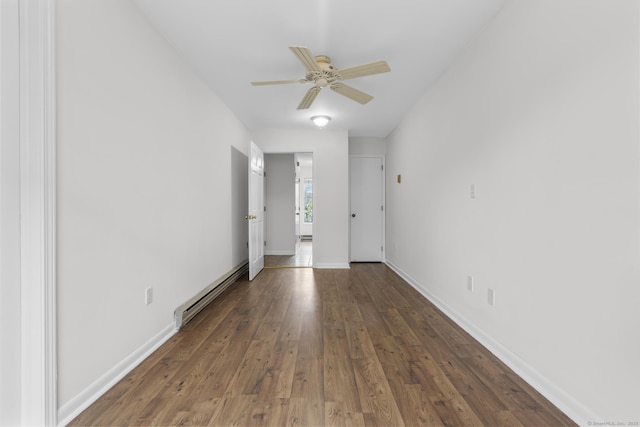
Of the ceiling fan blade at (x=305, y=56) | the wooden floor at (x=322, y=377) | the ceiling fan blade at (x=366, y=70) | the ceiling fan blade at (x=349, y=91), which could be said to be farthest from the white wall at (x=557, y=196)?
the ceiling fan blade at (x=305, y=56)

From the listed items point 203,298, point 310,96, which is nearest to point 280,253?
point 203,298

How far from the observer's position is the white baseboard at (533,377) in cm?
146

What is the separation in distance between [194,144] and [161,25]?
40.7 inches

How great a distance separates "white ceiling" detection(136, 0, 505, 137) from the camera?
2.10 m

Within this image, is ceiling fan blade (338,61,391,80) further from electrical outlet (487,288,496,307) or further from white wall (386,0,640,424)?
electrical outlet (487,288,496,307)

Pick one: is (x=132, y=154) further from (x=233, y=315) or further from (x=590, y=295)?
(x=590, y=295)

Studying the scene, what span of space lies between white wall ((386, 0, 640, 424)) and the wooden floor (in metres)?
0.27

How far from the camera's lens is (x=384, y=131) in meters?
5.45

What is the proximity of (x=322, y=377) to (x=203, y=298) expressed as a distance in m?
1.77

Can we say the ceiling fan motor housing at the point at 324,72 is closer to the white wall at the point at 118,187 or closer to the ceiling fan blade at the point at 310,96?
the ceiling fan blade at the point at 310,96

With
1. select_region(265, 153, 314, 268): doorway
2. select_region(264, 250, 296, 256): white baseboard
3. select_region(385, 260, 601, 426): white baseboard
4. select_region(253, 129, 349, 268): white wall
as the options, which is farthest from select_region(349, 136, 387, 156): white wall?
select_region(385, 260, 601, 426): white baseboard

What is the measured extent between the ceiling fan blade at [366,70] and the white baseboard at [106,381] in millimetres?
2547

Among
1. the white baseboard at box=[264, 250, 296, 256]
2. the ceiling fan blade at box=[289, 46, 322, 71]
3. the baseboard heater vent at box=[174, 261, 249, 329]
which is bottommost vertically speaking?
the white baseboard at box=[264, 250, 296, 256]
